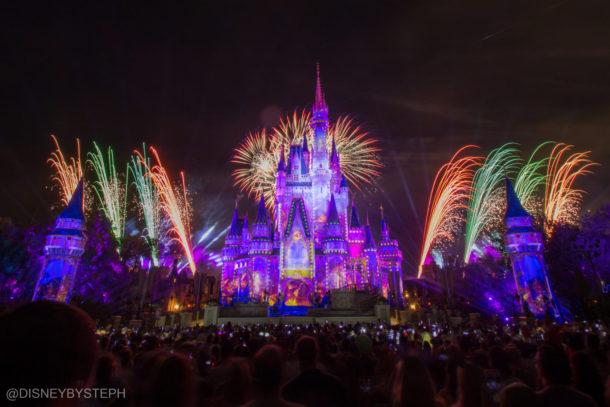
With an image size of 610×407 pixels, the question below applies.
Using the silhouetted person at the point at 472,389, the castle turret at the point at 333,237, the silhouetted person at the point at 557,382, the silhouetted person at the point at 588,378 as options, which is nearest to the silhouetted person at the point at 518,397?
the silhouetted person at the point at 557,382

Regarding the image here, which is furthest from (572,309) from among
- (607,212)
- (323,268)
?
(323,268)

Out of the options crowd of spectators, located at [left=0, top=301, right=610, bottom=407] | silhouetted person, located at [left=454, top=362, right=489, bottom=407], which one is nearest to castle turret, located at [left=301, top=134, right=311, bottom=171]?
crowd of spectators, located at [left=0, top=301, right=610, bottom=407]

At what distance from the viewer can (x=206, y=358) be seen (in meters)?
7.43

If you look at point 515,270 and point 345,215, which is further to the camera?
point 345,215

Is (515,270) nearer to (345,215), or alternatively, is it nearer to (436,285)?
(345,215)

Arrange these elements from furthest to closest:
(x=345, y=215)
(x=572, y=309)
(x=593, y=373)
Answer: (x=345, y=215) < (x=572, y=309) < (x=593, y=373)

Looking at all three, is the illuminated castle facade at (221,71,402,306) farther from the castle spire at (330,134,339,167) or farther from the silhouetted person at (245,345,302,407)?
the silhouetted person at (245,345,302,407)

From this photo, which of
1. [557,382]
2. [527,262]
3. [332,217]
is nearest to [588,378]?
[557,382]

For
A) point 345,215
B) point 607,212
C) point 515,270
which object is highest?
point 345,215

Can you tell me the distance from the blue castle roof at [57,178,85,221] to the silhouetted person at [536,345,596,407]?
1840 inches

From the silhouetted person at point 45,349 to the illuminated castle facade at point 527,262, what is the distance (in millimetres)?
42163

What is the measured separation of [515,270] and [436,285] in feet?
124

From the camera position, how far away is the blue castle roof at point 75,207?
39.2 metres

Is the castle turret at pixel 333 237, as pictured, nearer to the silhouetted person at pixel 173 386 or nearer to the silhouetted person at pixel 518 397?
the silhouetted person at pixel 518 397
